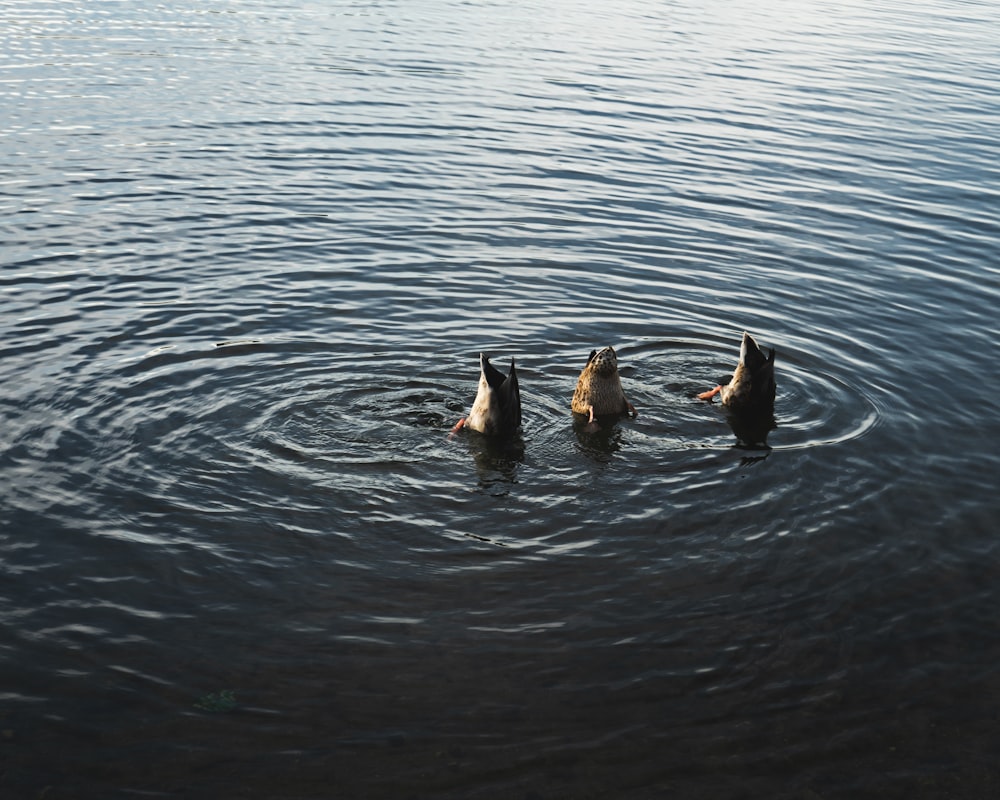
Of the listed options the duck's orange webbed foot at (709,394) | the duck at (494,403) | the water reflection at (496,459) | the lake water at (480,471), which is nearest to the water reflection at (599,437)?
the lake water at (480,471)

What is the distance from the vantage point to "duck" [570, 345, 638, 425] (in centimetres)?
1185

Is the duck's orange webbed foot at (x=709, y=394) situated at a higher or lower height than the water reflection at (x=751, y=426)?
higher

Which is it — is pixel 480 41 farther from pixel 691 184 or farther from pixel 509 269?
pixel 509 269

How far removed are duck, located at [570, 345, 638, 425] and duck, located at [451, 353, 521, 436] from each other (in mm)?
873

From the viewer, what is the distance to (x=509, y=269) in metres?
17.1

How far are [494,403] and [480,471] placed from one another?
2.59 feet

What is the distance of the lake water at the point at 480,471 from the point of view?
7.45 meters

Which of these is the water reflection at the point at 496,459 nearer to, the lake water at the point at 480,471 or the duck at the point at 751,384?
the lake water at the point at 480,471

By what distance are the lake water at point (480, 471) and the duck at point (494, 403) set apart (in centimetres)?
23

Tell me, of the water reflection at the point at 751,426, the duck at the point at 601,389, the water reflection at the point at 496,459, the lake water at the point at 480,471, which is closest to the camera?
the lake water at the point at 480,471

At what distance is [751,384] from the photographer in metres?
12.3

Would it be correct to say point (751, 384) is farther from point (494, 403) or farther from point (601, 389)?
point (494, 403)

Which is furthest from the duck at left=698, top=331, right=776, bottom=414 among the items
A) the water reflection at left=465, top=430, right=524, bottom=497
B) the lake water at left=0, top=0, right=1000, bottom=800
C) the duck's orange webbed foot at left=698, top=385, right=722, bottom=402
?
the water reflection at left=465, top=430, right=524, bottom=497

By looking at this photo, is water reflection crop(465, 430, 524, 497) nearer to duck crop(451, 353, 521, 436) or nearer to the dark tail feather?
duck crop(451, 353, 521, 436)
